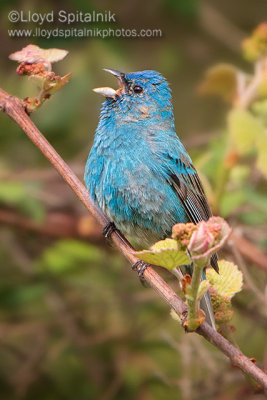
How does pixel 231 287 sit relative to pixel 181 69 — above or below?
below

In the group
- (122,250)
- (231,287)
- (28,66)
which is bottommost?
(231,287)

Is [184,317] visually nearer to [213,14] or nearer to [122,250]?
[122,250]

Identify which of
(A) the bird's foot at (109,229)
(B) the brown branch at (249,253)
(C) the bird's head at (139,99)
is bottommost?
(B) the brown branch at (249,253)

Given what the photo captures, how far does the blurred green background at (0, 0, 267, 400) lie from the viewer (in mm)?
3959

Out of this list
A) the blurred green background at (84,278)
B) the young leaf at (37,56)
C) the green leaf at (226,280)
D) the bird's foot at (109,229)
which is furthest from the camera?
the blurred green background at (84,278)

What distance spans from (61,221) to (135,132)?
127 cm

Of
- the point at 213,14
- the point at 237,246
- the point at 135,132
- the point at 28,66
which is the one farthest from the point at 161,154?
the point at 213,14

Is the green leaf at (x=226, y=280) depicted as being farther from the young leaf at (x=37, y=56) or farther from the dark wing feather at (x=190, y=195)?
the dark wing feather at (x=190, y=195)

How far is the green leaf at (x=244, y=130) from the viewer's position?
3312 millimetres

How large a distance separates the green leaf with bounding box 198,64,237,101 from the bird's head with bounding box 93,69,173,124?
0.25 meters

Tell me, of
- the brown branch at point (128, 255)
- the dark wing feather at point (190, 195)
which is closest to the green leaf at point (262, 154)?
the dark wing feather at point (190, 195)

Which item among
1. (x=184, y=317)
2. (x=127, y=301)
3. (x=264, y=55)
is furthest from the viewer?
(x=127, y=301)

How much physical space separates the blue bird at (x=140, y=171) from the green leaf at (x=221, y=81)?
31 cm

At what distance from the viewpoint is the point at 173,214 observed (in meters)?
3.44
